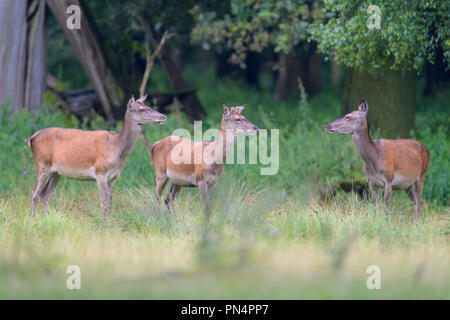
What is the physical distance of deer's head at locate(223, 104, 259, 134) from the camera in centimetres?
907

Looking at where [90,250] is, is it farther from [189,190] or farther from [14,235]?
[189,190]

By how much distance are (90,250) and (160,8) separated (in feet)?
34.0

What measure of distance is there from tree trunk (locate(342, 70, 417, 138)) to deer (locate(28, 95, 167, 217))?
16.9 feet

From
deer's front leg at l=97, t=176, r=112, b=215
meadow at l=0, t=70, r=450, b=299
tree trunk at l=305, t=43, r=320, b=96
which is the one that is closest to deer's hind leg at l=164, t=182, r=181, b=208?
meadow at l=0, t=70, r=450, b=299

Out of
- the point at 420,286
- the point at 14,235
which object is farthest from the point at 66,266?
the point at 420,286

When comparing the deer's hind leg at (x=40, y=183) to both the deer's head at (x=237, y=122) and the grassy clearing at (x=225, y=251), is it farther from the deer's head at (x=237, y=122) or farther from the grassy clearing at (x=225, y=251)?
the deer's head at (x=237, y=122)

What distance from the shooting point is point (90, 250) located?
7.50m

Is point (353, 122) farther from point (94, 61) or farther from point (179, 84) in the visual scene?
point (179, 84)

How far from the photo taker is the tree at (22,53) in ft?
45.7

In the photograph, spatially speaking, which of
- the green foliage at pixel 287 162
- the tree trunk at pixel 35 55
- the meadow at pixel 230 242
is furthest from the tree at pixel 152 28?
the meadow at pixel 230 242

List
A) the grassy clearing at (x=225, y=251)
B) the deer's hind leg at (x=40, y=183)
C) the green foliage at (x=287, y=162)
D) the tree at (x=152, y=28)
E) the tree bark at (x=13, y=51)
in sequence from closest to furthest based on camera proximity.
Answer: the grassy clearing at (x=225, y=251) → the deer's hind leg at (x=40, y=183) → the green foliage at (x=287, y=162) → the tree bark at (x=13, y=51) → the tree at (x=152, y=28)

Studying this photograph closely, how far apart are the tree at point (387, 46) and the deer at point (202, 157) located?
109 inches

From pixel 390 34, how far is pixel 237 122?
2967 mm

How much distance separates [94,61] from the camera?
14.7m
